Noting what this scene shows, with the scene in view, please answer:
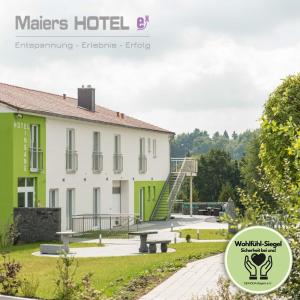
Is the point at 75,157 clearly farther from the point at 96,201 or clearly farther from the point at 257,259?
the point at 257,259

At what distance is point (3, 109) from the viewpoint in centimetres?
2958

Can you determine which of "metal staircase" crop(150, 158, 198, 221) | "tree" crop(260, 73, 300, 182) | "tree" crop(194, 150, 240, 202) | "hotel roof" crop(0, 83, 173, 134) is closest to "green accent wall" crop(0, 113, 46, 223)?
"hotel roof" crop(0, 83, 173, 134)

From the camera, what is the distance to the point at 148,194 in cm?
4644

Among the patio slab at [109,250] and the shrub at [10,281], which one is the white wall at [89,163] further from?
the shrub at [10,281]

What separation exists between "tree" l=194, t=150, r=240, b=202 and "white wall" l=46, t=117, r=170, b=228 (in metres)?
19.1

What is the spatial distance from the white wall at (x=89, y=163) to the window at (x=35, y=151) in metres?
0.75

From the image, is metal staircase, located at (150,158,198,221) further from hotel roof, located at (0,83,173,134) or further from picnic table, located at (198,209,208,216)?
hotel roof, located at (0,83,173,134)

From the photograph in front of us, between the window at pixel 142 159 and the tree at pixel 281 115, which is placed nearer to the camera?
the tree at pixel 281 115

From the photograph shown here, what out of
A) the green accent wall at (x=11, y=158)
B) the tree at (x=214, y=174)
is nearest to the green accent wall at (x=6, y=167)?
the green accent wall at (x=11, y=158)

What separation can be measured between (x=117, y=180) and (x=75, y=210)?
6.62 meters

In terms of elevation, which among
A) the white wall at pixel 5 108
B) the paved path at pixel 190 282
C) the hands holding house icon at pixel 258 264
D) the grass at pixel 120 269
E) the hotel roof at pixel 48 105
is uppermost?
the hotel roof at pixel 48 105

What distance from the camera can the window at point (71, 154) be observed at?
1383 inches

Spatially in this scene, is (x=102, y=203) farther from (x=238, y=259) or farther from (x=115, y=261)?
(x=238, y=259)

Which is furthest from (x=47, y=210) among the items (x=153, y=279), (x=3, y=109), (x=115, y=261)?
(x=153, y=279)
